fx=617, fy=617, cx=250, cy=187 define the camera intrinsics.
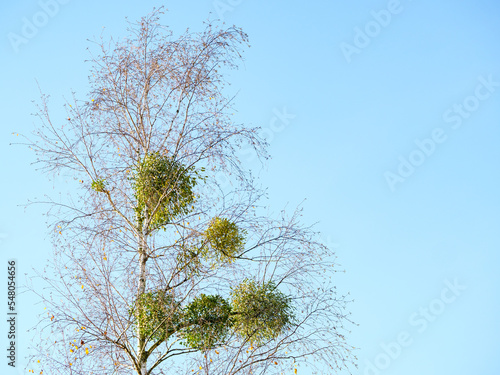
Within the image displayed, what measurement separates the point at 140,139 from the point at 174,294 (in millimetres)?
1610

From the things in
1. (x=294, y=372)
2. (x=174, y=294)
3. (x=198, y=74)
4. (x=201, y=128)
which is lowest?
(x=294, y=372)

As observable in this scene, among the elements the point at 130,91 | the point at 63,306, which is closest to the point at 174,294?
the point at 63,306

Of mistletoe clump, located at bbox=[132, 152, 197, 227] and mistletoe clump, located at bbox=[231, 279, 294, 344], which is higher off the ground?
mistletoe clump, located at bbox=[132, 152, 197, 227]

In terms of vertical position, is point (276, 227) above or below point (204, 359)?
above

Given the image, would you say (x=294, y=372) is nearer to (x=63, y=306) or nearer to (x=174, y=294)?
(x=174, y=294)

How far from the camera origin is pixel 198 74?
620 centimetres

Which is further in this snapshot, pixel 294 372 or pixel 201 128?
A: pixel 201 128

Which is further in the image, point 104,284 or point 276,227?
point 276,227

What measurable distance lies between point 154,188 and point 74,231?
0.84 m

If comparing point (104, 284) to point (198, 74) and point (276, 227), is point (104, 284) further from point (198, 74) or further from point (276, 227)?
point (198, 74)

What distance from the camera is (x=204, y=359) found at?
5.53 metres

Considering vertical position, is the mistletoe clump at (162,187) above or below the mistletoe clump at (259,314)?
above

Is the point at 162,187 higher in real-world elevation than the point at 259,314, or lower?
higher

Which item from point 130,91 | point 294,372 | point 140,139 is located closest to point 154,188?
point 140,139
